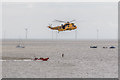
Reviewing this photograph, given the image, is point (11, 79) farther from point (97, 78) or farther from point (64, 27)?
point (64, 27)

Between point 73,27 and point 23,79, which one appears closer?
point 23,79

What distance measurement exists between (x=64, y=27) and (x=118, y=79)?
63309mm

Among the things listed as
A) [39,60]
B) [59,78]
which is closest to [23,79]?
[59,78]

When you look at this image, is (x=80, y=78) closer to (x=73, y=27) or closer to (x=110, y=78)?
(x=110, y=78)

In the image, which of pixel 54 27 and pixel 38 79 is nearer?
pixel 38 79

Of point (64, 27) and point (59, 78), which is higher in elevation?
point (64, 27)

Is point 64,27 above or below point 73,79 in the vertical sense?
above

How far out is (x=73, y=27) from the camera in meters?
104

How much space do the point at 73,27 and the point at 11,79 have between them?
214ft

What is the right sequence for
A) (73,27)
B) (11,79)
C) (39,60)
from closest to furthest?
(11,79)
(39,60)
(73,27)

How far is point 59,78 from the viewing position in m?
44.2

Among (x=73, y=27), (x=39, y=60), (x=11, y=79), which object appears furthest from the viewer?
(x=73, y=27)

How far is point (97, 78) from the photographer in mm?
44469

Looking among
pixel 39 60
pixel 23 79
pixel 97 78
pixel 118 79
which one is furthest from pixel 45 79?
pixel 39 60
